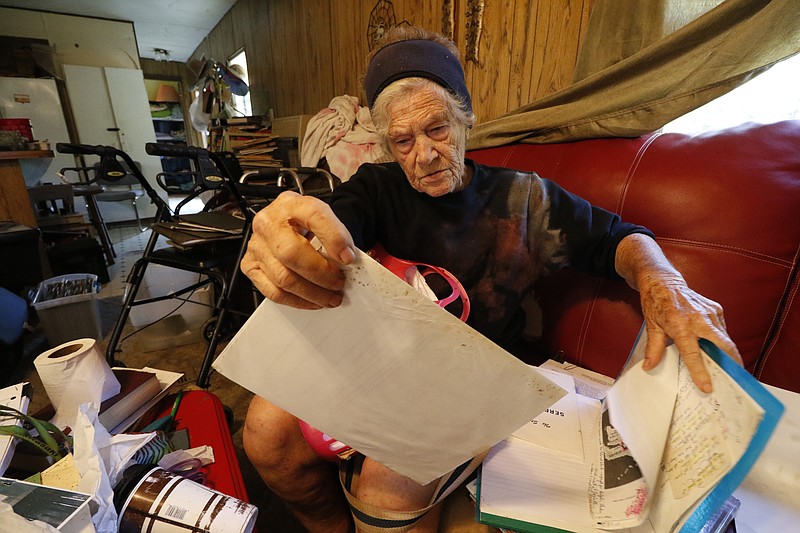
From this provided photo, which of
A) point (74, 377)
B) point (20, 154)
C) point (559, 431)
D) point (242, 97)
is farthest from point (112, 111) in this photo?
point (559, 431)

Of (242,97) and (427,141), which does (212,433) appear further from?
(242,97)

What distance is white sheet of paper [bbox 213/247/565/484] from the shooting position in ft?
1.25

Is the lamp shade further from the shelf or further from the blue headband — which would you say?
the blue headband

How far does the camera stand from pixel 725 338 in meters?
0.40

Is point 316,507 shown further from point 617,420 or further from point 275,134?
point 275,134

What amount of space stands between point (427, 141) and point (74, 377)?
0.88 metres

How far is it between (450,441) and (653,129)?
880mm

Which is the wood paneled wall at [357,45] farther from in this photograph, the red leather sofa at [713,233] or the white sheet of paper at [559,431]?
the white sheet of paper at [559,431]

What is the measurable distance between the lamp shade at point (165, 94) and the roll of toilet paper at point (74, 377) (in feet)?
24.6

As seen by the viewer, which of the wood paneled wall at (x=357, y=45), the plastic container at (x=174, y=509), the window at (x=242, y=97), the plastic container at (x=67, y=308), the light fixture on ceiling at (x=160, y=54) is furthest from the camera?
the light fixture on ceiling at (x=160, y=54)

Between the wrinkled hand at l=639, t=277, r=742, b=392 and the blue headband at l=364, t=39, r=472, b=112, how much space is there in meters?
0.56

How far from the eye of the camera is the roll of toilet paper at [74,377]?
0.73m

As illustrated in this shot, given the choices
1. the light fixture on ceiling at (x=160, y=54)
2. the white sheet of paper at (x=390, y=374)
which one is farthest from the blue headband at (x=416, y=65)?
the light fixture on ceiling at (x=160, y=54)

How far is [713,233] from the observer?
2.19 feet
